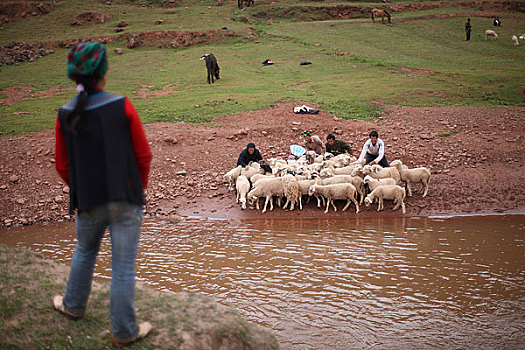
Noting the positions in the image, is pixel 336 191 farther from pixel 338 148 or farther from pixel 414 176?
pixel 338 148

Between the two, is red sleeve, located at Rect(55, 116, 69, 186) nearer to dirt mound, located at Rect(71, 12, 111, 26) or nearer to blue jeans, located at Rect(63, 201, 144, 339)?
blue jeans, located at Rect(63, 201, 144, 339)

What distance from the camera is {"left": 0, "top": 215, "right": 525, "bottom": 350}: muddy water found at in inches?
205

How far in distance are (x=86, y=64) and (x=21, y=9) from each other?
45150mm

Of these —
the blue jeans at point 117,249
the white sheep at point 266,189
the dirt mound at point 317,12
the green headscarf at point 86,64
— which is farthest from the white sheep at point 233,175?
the dirt mound at point 317,12

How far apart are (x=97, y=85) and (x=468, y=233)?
7664 millimetres

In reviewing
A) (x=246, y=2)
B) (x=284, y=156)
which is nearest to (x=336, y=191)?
(x=284, y=156)

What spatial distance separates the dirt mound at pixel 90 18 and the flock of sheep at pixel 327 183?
3263 centimetres

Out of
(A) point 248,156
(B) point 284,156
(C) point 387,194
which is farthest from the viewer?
(B) point 284,156

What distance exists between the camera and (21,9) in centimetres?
4056

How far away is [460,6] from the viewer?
39719mm

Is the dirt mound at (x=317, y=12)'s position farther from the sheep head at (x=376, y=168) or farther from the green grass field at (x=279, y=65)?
the sheep head at (x=376, y=168)

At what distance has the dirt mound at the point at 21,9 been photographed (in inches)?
1565

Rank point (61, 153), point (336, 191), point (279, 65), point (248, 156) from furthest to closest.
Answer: point (279, 65), point (248, 156), point (336, 191), point (61, 153)

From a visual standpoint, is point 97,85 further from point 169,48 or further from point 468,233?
point 169,48
